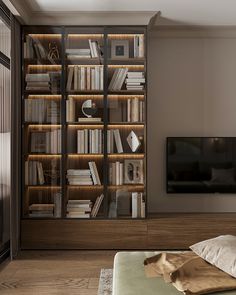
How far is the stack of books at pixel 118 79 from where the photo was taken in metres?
4.93

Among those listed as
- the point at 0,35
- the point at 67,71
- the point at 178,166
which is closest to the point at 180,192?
the point at 178,166

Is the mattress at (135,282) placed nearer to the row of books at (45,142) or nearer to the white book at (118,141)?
the white book at (118,141)

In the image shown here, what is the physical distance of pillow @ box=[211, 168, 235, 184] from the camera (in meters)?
5.26

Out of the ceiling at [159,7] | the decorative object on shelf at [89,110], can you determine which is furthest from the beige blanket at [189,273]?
the ceiling at [159,7]

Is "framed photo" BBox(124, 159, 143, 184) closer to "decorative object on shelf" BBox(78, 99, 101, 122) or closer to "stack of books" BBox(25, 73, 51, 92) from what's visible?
"decorative object on shelf" BBox(78, 99, 101, 122)

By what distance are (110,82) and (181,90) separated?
0.99 metres

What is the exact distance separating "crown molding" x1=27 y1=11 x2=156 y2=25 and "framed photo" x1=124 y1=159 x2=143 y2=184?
1.60 meters

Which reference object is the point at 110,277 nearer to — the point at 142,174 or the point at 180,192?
the point at 142,174

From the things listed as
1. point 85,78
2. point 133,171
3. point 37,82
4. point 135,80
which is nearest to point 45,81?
point 37,82

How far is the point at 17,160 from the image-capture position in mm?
4727

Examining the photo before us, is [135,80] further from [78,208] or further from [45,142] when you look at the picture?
[78,208]

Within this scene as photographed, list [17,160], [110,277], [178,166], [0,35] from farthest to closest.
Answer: [178,166], [17,160], [0,35], [110,277]

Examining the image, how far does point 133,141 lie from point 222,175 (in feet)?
4.03

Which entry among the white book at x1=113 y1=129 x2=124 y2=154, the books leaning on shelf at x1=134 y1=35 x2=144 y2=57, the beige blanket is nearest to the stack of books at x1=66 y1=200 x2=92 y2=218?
the white book at x1=113 y1=129 x2=124 y2=154
